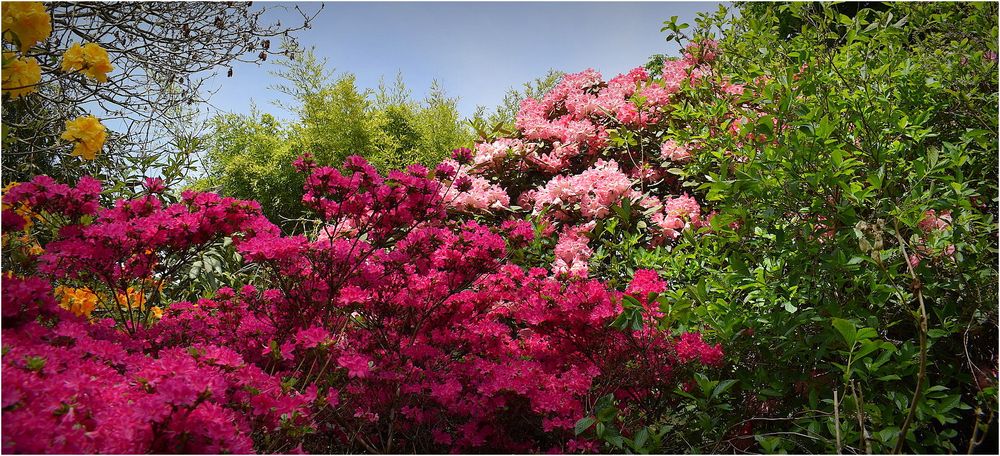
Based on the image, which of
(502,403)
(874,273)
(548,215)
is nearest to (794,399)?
(874,273)

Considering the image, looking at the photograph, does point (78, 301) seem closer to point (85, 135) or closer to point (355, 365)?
point (85, 135)

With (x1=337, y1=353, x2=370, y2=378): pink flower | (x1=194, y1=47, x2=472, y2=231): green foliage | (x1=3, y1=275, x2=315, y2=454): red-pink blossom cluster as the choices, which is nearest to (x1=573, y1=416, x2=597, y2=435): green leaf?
(x1=337, y1=353, x2=370, y2=378): pink flower

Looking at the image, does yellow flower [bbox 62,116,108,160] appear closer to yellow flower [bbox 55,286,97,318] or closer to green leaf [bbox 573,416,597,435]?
yellow flower [bbox 55,286,97,318]

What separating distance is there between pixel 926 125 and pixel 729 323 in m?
1.11

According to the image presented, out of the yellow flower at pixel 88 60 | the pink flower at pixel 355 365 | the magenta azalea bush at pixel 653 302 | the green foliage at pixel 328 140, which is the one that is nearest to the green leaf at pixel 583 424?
the magenta azalea bush at pixel 653 302

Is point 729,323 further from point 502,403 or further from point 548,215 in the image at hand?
A: point 548,215

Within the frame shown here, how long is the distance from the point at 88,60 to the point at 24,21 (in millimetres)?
341

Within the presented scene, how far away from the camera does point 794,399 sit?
1.80 m

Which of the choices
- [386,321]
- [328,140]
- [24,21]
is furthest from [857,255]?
[328,140]

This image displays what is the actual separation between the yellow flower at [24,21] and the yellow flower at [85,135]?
1.08 ft

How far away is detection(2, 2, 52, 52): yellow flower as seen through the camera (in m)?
1.24

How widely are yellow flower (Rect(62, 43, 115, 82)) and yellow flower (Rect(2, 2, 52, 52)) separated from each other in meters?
0.27

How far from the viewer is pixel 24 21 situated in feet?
4.12

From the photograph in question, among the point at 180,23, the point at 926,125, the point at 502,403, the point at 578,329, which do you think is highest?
the point at 180,23
